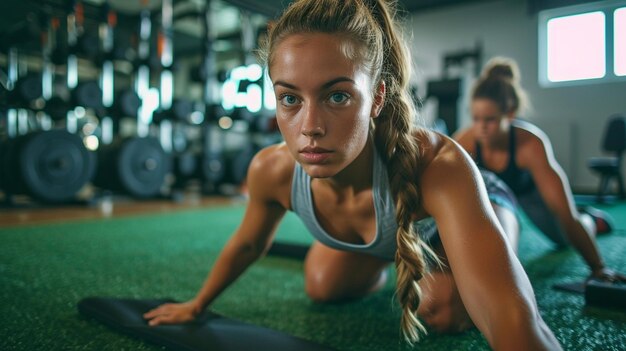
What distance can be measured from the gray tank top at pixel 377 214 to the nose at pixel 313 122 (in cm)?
25

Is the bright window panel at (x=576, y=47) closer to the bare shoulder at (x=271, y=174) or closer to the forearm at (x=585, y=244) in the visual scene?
the forearm at (x=585, y=244)

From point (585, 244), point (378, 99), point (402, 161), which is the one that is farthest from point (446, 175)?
point (585, 244)

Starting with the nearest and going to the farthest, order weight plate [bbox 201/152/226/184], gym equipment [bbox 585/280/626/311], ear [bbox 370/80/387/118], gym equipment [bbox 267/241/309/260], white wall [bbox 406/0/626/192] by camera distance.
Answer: ear [bbox 370/80/387/118], gym equipment [bbox 585/280/626/311], gym equipment [bbox 267/241/309/260], weight plate [bbox 201/152/226/184], white wall [bbox 406/0/626/192]

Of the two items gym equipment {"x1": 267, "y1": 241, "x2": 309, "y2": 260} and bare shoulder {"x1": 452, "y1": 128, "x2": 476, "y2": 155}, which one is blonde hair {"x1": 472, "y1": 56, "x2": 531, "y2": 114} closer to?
bare shoulder {"x1": 452, "y1": 128, "x2": 476, "y2": 155}

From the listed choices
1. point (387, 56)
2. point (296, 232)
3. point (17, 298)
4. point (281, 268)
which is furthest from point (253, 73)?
point (387, 56)

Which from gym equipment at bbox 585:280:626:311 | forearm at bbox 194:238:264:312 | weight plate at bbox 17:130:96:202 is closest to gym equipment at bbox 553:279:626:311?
gym equipment at bbox 585:280:626:311

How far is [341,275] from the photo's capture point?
1.39 meters

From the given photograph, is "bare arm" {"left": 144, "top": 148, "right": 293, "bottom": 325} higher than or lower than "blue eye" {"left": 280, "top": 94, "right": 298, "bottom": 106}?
lower

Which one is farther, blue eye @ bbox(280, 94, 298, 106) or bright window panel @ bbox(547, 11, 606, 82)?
bright window panel @ bbox(547, 11, 606, 82)

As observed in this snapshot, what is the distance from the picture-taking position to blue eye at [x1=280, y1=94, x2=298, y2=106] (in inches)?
31.7

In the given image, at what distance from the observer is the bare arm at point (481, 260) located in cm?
66

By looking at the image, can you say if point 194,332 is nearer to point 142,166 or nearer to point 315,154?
point 315,154

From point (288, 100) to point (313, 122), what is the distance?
8 centimetres

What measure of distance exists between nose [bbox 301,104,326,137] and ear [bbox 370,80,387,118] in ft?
0.49
